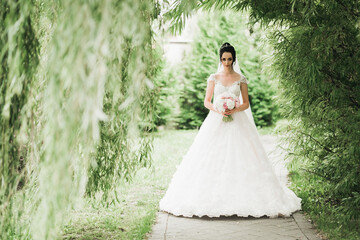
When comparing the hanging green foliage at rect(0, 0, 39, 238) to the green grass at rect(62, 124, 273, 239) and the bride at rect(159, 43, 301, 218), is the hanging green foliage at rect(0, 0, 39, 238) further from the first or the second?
the bride at rect(159, 43, 301, 218)

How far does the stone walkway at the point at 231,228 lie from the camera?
155 inches

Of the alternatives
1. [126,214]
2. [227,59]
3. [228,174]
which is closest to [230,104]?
[227,59]

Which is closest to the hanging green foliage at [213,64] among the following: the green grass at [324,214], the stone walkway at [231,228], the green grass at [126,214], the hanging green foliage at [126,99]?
the green grass at [126,214]

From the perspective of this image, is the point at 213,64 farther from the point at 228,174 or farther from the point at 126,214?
the point at 126,214

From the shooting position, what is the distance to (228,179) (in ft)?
15.3

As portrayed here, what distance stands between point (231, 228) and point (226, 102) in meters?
1.60

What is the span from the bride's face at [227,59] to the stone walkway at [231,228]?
197 cm

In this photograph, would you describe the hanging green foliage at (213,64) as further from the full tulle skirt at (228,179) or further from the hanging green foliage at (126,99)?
the hanging green foliage at (126,99)

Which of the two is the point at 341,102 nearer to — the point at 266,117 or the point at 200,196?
the point at 200,196

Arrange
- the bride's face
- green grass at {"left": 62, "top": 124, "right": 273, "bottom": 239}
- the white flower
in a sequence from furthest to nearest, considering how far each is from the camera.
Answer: the bride's face
the white flower
green grass at {"left": 62, "top": 124, "right": 273, "bottom": 239}

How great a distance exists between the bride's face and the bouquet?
1.32ft

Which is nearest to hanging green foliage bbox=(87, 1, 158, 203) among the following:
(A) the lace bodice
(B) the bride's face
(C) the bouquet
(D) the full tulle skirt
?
(D) the full tulle skirt

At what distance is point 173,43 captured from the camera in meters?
15.1

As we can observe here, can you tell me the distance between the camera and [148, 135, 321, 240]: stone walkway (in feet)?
12.9
